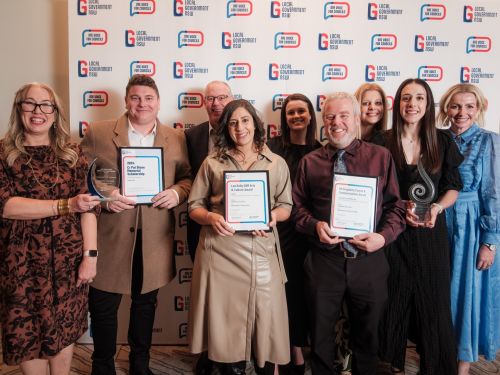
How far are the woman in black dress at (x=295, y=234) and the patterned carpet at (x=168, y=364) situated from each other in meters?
0.42

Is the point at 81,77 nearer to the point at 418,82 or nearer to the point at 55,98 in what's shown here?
the point at 55,98

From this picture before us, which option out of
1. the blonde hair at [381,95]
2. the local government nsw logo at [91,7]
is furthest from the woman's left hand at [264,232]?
the local government nsw logo at [91,7]

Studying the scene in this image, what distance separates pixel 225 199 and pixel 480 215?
1672 mm

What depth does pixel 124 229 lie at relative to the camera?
217cm

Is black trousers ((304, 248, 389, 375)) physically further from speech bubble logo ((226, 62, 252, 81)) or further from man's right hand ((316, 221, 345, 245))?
speech bubble logo ((226, 62, 252, 81))

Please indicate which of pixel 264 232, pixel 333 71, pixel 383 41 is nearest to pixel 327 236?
pixel 264 232

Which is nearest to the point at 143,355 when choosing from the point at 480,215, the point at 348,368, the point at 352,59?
the point at 348,368

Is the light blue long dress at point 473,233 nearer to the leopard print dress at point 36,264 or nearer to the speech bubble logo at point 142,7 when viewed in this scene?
the leopard print dress at point 36,264

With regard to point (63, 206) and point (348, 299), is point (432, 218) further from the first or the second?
point (63, 206)

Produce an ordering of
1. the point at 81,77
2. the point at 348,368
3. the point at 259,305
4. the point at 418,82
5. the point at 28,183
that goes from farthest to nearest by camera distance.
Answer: the point at 81,77
the point at 348,368
the point at 418,82
the point at 259,305
the point at 28,183

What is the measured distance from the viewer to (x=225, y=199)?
184cm

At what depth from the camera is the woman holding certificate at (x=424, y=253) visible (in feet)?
6.99

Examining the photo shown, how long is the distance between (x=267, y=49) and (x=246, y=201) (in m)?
1.61

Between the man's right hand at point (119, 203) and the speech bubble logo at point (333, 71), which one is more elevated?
the speech bubble logo at point (333, 71)
